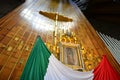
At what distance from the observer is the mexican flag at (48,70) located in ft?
6.42

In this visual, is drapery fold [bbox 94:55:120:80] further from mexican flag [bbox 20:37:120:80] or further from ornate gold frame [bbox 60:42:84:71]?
ornate gold frame [bbox 60:42:84:71]

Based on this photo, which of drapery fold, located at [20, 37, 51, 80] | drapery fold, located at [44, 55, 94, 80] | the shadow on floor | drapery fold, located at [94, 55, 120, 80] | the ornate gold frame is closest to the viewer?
drapery fold, located at [20, 37, 51, 80]

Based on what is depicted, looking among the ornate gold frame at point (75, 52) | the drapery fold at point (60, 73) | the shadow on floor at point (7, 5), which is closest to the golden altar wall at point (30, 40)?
the ornate gold frame at point (75, 52)

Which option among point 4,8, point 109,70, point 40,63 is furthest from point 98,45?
point 4,8

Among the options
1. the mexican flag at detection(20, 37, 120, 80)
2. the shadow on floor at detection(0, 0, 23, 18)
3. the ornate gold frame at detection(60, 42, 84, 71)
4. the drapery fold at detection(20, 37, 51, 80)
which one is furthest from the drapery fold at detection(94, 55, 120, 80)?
the shadow on floor at detection(0, 0, 23, 18)

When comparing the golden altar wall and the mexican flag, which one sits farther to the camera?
the golden altar wall

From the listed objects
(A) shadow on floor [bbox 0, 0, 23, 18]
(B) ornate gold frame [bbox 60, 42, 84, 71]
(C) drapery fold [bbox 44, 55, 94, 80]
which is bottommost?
(C) drapery fold [bbox 44, 55, 94, 80]

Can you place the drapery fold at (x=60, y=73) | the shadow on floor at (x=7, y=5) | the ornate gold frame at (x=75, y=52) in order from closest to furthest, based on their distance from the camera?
the drapery fold at (x=60, y=73) < the ornate gold frame at (x=75, y=52) < the shadow on floor at (x=7, y=5)

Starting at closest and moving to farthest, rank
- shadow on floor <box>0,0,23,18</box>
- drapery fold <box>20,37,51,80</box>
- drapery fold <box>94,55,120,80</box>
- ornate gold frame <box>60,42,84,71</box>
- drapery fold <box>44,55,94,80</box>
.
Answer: drapery fold <box>20,37,51,80</box>
drapery fold <box>44,55,94,80</box>
drapery fold <box>94,55,120,80</box>
ornate gold frame <box>60,42,84,71</box>
shadow on floor <box>0,0,23,18</box>

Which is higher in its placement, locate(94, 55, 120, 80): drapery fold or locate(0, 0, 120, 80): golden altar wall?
locate(0, 0, 120, 80): golden altar wall

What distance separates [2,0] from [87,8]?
129 inches

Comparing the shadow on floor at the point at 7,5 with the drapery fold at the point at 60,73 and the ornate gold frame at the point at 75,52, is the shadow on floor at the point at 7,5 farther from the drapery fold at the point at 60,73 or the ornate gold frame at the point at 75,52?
the drapery fold at the point at 60,73

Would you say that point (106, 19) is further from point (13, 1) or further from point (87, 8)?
point (13, 1)

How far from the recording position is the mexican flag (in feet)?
6.42
